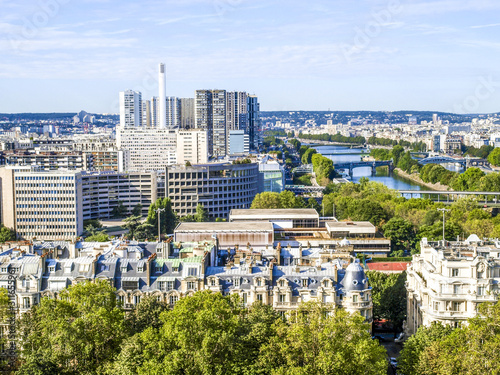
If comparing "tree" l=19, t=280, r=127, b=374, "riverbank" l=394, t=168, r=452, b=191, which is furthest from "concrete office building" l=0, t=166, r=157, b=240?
"riverbank" l=394, t=168, r=452, b=191

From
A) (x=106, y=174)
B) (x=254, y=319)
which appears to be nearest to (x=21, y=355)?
(x=254, y=319)

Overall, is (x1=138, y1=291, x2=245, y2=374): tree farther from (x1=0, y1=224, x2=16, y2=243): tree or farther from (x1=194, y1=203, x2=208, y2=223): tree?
(x1=0, y1=224, x2=16, y2=243): tree

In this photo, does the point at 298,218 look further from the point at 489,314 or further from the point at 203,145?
the point at 203,145

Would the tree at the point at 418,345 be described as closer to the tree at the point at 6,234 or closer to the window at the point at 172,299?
the window at the point at 172,299

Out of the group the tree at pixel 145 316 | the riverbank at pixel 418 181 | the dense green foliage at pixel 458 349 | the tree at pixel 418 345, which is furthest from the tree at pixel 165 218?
the riverbank at pixel 418 181

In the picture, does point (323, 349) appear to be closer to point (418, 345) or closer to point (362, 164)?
point (418, 345)

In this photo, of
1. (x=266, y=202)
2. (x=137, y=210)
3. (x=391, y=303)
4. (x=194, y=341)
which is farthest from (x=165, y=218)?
(x=194, y=341)
